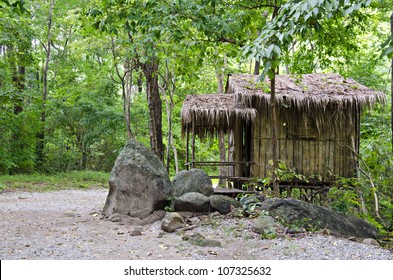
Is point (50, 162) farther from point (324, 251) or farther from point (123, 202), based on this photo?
point (324, 251)

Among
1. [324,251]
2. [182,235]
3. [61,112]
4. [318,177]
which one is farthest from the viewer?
[61,112]

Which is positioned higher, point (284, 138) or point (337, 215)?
point (284, 138)

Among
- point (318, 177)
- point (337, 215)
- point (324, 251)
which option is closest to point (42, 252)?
point (324, 251)

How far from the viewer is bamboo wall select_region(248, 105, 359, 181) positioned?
10.9m

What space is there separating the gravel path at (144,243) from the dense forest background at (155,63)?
243 centimetres

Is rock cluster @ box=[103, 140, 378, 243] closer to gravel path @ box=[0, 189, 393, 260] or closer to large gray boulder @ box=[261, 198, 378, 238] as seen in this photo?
large gray boulder @ box=[261, 198, 378, 238]

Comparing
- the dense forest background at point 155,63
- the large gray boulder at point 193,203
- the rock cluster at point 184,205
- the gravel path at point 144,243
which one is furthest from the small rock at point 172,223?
the dense forest background at point 155,63

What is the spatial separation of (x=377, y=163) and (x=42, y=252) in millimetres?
6860

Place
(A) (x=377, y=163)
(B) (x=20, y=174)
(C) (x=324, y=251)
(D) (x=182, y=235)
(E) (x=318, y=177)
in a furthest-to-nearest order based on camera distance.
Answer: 1. (B) (x=20, y=174)
2. (E) (x=318, y=177)
3. (A) (x=377, y=163)
4. (D) (x=182, y=235)
5. (C) (x=324, y=251)

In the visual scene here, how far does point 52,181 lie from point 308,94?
964cm

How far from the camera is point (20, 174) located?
50.4 feet

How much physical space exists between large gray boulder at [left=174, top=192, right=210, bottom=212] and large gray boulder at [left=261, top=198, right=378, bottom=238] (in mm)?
1395

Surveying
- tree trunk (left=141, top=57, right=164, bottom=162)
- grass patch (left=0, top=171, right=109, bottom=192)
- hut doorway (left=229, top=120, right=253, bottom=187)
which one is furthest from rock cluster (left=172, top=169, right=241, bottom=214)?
grass patch (left=0, top=171, right=109, bottom=192)

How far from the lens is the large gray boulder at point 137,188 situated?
7.82m
